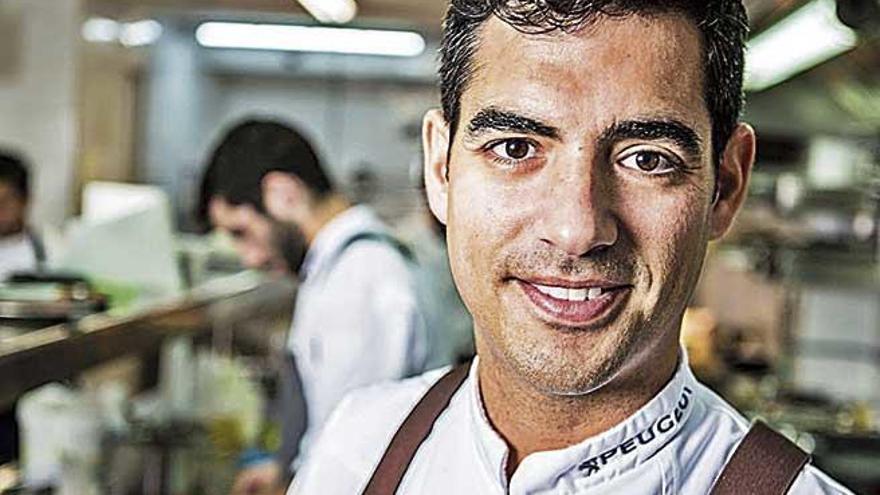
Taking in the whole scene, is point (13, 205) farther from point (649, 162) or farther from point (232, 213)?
point (649, 162)

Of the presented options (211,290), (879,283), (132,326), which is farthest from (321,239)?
(879,283)

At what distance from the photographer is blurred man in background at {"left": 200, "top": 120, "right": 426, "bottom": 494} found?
10.3ft

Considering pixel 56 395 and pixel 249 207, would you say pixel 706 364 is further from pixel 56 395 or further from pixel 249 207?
pixel 56 395

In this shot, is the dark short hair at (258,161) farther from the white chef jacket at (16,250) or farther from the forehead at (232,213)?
the white chef jacket at (16,250)

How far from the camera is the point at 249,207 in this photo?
3.44 m

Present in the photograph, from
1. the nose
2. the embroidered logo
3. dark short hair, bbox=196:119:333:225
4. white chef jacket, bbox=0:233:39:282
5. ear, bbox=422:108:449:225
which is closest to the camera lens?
the nose

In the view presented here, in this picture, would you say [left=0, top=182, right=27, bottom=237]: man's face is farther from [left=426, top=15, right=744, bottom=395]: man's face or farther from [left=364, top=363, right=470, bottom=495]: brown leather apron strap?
[left=426, top=15, right=744, bottom=395]: man's face

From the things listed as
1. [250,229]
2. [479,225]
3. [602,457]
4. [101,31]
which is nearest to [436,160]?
[479,225]

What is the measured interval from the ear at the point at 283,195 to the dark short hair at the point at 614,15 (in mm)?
2116

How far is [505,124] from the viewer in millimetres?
1164

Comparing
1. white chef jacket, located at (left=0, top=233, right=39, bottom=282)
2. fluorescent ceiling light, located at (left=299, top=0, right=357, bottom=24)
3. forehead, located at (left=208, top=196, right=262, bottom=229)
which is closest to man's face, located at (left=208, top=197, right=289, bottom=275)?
forehead, located at (left=208, top=196, right=262, bottom=229)

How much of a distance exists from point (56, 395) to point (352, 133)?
811 centimetres

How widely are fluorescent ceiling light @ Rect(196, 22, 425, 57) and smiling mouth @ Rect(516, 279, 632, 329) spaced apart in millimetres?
8679

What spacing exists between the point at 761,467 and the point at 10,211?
4068 mm
